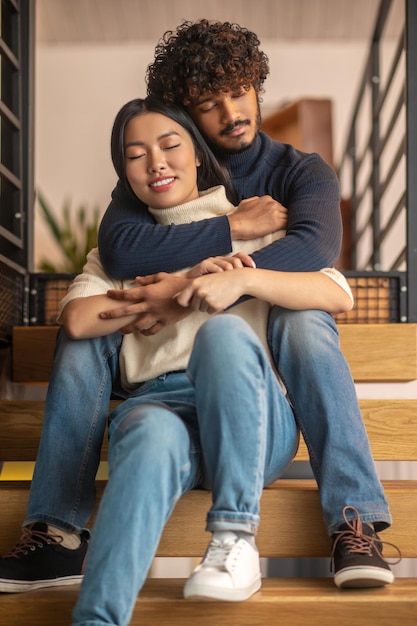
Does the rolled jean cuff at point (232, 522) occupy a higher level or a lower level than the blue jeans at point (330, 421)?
lower

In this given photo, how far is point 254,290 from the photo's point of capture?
1586mm

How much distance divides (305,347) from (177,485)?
36cm

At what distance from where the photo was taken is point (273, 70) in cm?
642

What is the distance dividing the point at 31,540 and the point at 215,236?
2.24ft

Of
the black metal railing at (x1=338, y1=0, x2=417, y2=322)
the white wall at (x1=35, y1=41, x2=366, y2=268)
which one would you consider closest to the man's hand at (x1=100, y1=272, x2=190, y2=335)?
the black metal railing at (x1=338, y1=0, x2=417, y2=322)

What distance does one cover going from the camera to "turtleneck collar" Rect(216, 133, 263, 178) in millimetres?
1985

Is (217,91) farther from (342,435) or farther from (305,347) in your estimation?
(342,435)

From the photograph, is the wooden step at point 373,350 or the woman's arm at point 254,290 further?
the wooden step at point 373,350

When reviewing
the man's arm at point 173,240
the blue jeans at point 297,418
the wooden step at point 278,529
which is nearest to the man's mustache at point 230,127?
the man's arm at point 173,240

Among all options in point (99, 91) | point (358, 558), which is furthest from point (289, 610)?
point (99, 91)

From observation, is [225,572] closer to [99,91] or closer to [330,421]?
[330,421]

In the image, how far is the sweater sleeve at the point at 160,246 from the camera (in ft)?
→ 5.76

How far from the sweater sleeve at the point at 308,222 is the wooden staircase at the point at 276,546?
0.44 metres

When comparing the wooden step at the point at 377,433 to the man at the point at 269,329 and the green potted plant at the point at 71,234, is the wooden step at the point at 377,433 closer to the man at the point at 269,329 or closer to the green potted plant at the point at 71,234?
the man at the point at 269,329
